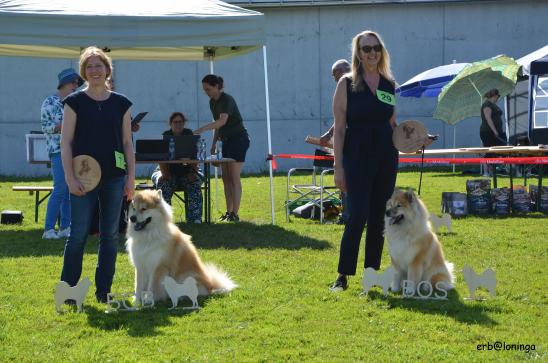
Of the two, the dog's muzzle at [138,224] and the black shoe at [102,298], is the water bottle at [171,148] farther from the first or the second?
the black shoe at [102,298]

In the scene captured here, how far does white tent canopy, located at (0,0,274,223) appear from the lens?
8.05 meters

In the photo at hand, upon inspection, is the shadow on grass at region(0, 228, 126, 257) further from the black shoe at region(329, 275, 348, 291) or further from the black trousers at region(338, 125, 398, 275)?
the black trousers at region(338, 125, 398, 275)

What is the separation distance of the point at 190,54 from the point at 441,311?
6875mm

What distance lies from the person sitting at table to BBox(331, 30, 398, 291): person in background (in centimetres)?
414

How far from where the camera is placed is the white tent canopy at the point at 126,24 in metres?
8.05

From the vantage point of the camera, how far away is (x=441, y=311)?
497 cm

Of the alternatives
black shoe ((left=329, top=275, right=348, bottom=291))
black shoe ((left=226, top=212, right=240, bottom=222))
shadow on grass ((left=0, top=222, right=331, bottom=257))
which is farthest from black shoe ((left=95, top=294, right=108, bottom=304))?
black shoe ((left=226, top=212, right=240, bottom=222))

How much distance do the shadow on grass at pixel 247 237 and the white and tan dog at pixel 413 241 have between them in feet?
7.10

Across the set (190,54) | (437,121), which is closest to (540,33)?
(437,121)

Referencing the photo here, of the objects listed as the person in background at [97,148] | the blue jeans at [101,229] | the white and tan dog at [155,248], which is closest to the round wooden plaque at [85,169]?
the person in background at [97,148]

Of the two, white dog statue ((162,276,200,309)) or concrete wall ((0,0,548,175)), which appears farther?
concrete wall ((0,0,548,175))

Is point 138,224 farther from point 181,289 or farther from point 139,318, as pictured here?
point 139,318

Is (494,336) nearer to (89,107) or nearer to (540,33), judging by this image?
(89,107)

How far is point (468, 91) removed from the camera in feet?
54.9
